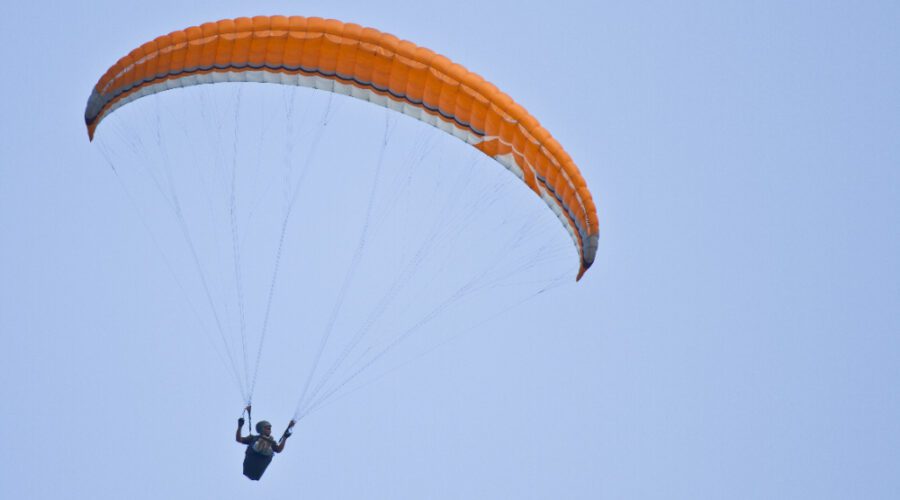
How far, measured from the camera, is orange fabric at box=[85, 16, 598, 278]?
75.6ft

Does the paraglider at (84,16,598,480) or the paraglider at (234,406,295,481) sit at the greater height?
the paraglider at (84,16,598,480)

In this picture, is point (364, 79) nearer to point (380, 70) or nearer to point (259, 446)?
point (380, 70)

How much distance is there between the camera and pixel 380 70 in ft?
75.9

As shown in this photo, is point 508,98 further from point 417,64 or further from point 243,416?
point 243,416

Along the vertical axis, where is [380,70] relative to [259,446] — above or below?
above

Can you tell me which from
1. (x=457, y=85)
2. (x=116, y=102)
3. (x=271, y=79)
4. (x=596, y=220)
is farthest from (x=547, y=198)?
(x=116, y=102)

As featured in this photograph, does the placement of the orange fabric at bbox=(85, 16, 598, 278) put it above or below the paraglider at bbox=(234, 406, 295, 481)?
above

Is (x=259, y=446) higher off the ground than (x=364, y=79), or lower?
lower

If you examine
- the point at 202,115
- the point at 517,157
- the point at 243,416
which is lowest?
the point at 243,416

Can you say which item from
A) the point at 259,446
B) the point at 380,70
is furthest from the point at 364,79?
the point at 259,446

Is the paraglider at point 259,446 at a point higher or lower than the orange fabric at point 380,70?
lower

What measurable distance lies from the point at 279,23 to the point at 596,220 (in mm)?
5787

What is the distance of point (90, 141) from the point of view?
2488cm

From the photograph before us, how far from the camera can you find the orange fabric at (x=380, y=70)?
75.6 ft
